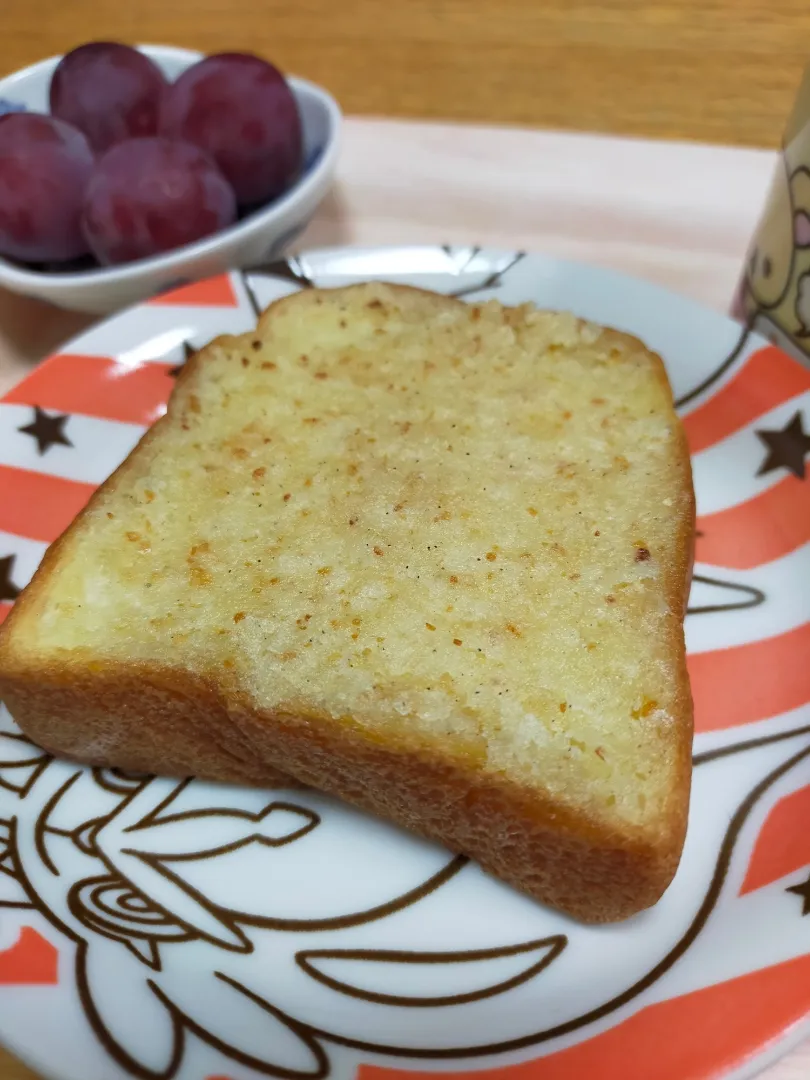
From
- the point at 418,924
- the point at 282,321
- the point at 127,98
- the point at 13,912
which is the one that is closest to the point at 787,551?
the point at 418,924

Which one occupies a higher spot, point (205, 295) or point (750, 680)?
point (205, 295)

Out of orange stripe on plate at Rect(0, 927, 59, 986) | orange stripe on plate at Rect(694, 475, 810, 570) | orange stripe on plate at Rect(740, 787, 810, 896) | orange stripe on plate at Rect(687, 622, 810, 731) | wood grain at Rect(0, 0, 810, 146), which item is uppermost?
wood grain at Rect(0, 0, 810, 146)

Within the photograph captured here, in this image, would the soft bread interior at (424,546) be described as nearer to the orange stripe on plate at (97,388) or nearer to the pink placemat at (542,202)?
the orange stripe on plate at (97,388)

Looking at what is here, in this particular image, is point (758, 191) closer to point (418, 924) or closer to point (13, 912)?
point (418, 924)

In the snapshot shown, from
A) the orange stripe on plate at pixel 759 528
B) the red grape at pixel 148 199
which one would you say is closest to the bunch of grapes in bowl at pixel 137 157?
the red grape at pixel 148 199

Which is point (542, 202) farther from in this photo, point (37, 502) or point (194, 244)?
point (37, 502)

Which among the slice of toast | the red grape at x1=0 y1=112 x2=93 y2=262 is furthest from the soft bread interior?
the red grape at x1=0 y1=112 x2=93 y2=262

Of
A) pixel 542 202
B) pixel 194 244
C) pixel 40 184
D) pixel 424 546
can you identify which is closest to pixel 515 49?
pixel 542 202

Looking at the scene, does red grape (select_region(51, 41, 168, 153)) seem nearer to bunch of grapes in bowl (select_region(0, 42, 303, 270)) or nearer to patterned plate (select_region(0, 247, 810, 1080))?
bunch of grapes in bowl (select_region(0, 42, 303, 270))
